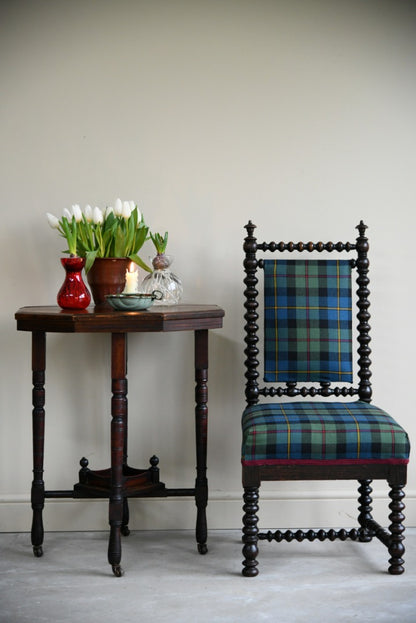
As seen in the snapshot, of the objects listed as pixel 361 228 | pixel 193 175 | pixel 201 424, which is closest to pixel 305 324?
pixel 361 228

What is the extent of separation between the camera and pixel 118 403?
2.36m

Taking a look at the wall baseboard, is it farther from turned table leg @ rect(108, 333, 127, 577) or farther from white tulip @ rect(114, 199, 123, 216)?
white tulip @ rect(114, 199, 123, 216)

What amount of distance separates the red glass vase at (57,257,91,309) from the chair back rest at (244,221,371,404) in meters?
0.61

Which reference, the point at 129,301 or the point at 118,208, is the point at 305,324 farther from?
the point at 118,208

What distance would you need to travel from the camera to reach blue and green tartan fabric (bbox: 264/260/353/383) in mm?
2664

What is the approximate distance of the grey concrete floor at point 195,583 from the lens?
2.09 meters

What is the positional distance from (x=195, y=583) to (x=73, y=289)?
43.0 inches

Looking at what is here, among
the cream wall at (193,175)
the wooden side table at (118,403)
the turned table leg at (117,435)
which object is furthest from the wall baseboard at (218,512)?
the turned table leg at (117,435)

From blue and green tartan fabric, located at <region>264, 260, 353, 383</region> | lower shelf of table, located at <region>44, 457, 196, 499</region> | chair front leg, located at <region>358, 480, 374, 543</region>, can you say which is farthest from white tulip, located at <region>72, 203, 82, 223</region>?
chair front leg, located at <region>358, 480, 374, 543</region>

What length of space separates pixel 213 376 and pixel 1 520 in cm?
104

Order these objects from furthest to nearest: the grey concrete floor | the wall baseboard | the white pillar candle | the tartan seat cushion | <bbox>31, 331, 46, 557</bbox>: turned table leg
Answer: the wall baseboard
<bbox>31, 331, 46, 557</bbox>: turned table leg
the white pillar candle
the tartan seat cushion
the grey concrete floor

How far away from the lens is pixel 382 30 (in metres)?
2.92

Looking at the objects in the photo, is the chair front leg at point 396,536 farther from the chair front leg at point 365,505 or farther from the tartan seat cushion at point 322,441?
the chair front leg at point 365,505

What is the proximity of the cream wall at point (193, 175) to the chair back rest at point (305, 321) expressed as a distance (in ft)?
0.87
